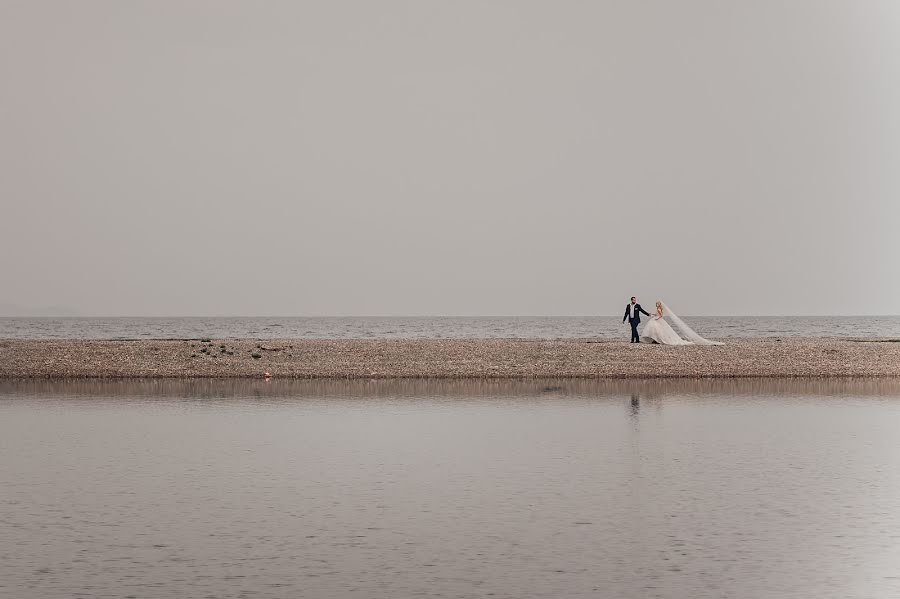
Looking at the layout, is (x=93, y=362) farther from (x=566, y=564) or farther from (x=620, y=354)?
(x=566, y=564)

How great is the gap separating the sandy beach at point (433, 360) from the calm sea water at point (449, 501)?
1108 centimetres

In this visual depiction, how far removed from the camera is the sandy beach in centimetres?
4212

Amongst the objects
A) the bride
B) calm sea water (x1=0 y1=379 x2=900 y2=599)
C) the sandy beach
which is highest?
the bride

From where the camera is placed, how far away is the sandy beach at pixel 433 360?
138 feet

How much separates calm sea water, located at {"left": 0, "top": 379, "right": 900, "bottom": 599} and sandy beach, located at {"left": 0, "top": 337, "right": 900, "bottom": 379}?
11079mm

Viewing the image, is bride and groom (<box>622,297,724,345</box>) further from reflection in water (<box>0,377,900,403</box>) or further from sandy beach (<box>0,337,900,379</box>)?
reflection in water (<box>0,377,900,403</box>)

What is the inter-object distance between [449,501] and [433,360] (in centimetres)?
2730

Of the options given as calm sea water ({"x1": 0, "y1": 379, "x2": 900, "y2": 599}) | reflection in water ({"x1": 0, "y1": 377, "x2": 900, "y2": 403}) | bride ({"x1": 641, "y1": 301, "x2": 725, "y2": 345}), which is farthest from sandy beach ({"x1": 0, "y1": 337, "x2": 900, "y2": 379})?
calm sea water ({"x1": 0, "y1": 379, "x2": 900, "y2": 599})

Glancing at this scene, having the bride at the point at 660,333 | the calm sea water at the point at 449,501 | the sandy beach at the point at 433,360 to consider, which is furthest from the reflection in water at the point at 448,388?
the bride at the point at 660,333

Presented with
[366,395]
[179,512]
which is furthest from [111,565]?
[366,395]

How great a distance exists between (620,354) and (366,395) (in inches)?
548

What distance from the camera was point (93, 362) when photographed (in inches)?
1697

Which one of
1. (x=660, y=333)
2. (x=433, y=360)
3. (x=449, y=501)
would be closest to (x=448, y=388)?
(x=433, y=360)

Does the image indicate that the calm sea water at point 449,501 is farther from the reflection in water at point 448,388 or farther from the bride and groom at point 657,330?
the bride and groom at point 657,330
